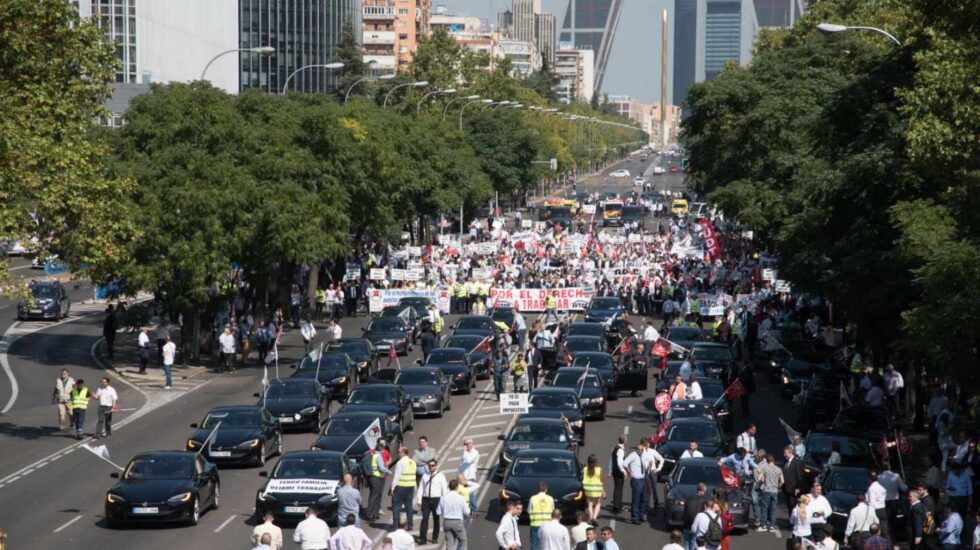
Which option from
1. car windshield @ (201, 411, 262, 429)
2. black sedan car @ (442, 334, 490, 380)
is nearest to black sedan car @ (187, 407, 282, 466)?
car windshield @ (201, 411, 262, 429)

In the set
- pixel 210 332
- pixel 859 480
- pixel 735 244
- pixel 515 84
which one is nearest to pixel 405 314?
pixel 210 332

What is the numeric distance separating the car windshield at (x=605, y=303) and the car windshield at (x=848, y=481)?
1325 inches

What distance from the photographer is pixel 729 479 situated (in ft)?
91.4

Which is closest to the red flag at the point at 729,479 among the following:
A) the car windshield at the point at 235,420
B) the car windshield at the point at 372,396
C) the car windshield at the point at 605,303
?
the car windshield at the point at 235,420

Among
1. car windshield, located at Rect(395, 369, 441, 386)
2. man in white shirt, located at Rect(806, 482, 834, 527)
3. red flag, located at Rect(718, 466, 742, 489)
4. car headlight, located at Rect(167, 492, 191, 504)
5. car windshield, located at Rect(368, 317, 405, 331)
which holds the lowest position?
car windshield, located at Rect(368, 317, 405, 331)

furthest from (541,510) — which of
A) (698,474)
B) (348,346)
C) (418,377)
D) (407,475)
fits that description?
(348,346)

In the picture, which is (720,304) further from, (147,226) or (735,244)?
(735,244)

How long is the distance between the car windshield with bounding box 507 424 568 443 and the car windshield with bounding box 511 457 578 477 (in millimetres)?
3610

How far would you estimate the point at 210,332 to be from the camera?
173 feet

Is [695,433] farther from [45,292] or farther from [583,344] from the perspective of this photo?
[45,292]

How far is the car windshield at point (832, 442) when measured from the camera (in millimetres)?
30797

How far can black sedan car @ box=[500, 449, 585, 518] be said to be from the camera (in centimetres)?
2742

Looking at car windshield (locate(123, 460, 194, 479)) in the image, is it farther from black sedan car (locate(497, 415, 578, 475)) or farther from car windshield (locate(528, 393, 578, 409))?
car windshield (locate(528, 393, 578, 409))

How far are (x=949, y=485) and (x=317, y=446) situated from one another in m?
12.3
